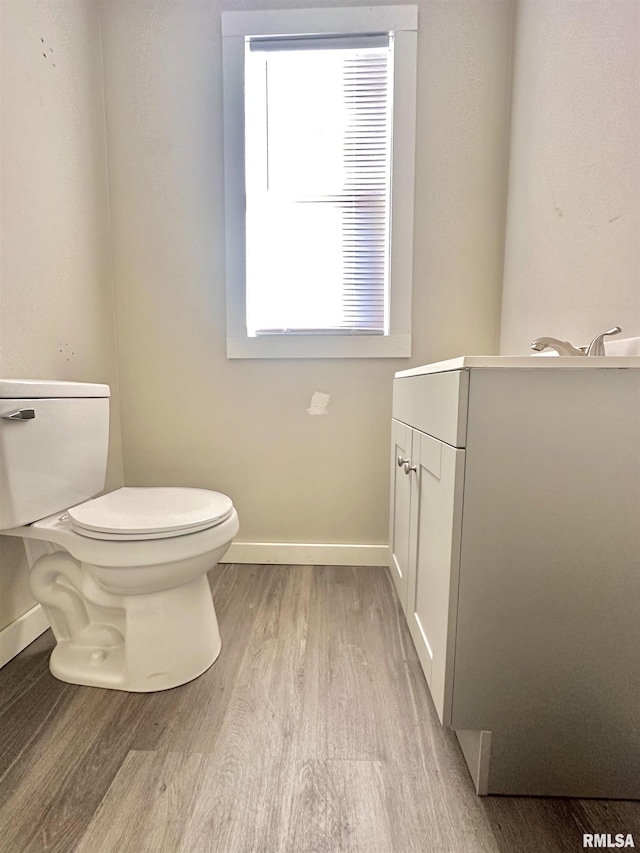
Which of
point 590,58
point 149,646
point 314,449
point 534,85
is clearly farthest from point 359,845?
point 534,85

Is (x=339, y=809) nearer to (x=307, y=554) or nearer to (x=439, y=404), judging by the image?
(x=439, y=404)

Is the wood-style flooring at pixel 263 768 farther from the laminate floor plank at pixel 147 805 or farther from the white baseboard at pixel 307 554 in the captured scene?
the white baseboard at pixel 307 554

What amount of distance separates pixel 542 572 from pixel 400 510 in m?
0.65

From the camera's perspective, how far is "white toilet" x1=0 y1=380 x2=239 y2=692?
1066 millimetres

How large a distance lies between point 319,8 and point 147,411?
1.70 meters

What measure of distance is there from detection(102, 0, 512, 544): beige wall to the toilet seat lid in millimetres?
557

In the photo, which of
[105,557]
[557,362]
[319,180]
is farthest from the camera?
[319,180]

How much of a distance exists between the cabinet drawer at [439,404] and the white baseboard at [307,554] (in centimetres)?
78

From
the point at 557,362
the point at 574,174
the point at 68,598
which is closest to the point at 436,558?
the point at 557,362

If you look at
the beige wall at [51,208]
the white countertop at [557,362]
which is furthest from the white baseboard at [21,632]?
the white countertop at [557,362]

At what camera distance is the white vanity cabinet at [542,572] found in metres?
0.74

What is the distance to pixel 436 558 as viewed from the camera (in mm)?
895

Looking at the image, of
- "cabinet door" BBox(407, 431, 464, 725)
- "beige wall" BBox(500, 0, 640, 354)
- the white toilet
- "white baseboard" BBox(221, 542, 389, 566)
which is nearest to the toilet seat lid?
the white toilet

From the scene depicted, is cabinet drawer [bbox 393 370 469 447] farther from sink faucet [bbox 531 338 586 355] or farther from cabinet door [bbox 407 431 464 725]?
sink faucet [bbox 531 338 586 355]
